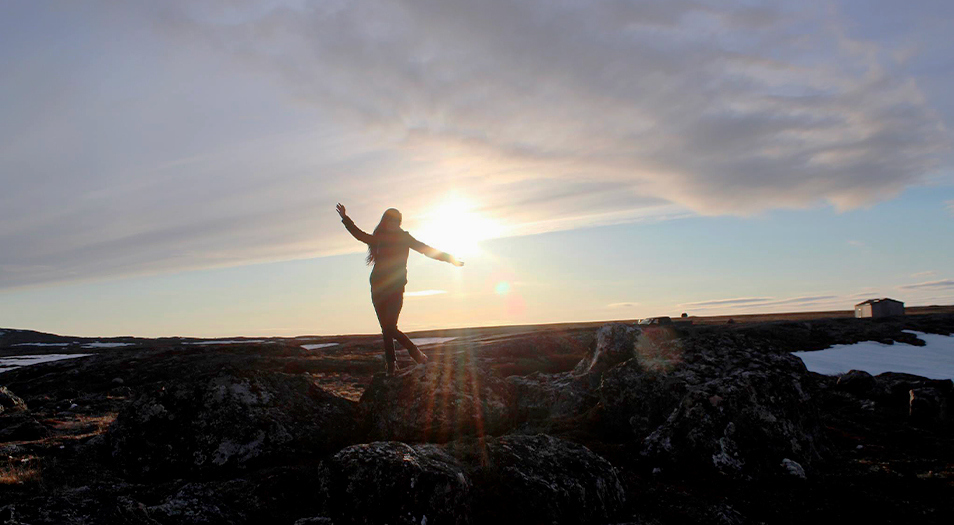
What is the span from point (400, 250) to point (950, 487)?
9.90 m

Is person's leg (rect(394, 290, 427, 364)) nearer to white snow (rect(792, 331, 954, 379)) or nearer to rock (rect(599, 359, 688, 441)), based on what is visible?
rock (rect(599, 359, 688, 441))

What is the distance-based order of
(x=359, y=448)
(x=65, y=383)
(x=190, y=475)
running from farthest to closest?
(x=65, y=383) < (x=190, y=475) < (x=359, y=448)

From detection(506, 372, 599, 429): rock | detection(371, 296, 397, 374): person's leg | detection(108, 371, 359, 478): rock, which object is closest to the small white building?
detection(506, 372, 599, 429): rock

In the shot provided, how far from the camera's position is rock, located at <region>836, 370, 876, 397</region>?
18361 millimetres

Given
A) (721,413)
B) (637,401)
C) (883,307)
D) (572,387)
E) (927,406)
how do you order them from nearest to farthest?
1. (721,413)
2. (637,401)
3. (572,387)
4. (927,406)
5. (883,307)

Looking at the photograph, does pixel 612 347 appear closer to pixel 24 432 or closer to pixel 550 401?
pixel 550 401

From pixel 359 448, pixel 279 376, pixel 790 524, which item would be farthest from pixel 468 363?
pixel 790 524

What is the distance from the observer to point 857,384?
738 inches

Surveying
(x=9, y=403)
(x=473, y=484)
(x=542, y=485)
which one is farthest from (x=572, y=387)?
(x=9, y=403)

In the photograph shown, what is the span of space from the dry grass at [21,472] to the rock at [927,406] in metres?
18.6

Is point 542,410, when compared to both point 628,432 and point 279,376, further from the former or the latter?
point 279,376

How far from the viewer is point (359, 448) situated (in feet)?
21.7

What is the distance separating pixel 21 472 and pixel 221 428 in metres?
2.79

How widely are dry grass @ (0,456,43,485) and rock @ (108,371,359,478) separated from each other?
3.66 feet
